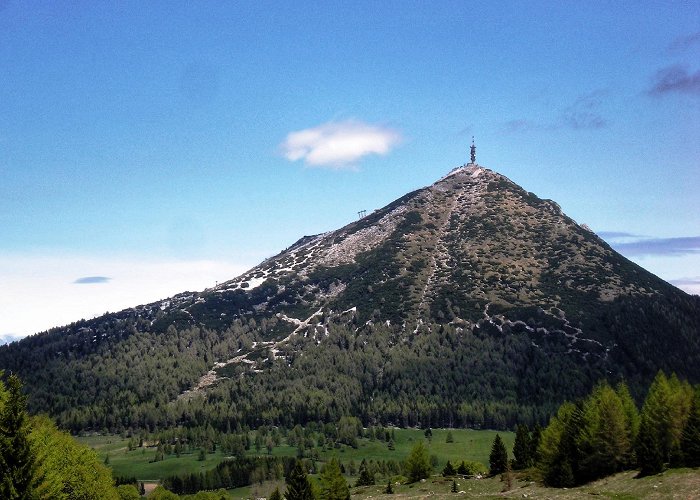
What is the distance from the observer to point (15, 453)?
5200cm

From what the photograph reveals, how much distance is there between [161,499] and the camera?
140250mm

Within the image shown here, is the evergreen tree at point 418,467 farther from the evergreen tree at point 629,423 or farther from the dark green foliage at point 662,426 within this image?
the dark green foliage at point 662,426

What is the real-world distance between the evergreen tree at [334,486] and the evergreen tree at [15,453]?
60086 millimetres

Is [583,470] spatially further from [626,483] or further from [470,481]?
[470,481]

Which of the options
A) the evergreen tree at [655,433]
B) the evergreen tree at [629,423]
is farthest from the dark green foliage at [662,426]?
the evergreen tree at [629,423]

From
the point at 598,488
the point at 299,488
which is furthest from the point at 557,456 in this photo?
the point at 299,488

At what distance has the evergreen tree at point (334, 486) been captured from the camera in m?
102

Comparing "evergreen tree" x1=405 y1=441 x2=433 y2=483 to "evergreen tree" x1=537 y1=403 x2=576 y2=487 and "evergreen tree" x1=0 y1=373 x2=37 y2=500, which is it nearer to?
"evergreen tree" x1=537 y1=403 x2=576 y2=487

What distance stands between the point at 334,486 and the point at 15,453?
6467cm

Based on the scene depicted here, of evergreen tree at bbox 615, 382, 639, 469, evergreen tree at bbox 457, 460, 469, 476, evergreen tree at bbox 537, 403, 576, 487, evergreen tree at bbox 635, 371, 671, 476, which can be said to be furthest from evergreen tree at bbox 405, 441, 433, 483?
evergreen tree at bbox 635, 371, 671, 476

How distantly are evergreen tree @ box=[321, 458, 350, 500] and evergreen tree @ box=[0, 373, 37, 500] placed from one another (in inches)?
2366

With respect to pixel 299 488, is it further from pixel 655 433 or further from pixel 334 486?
pixel 655 433

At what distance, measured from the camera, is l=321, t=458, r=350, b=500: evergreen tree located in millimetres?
102025

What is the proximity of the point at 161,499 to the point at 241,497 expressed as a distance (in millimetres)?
46985
